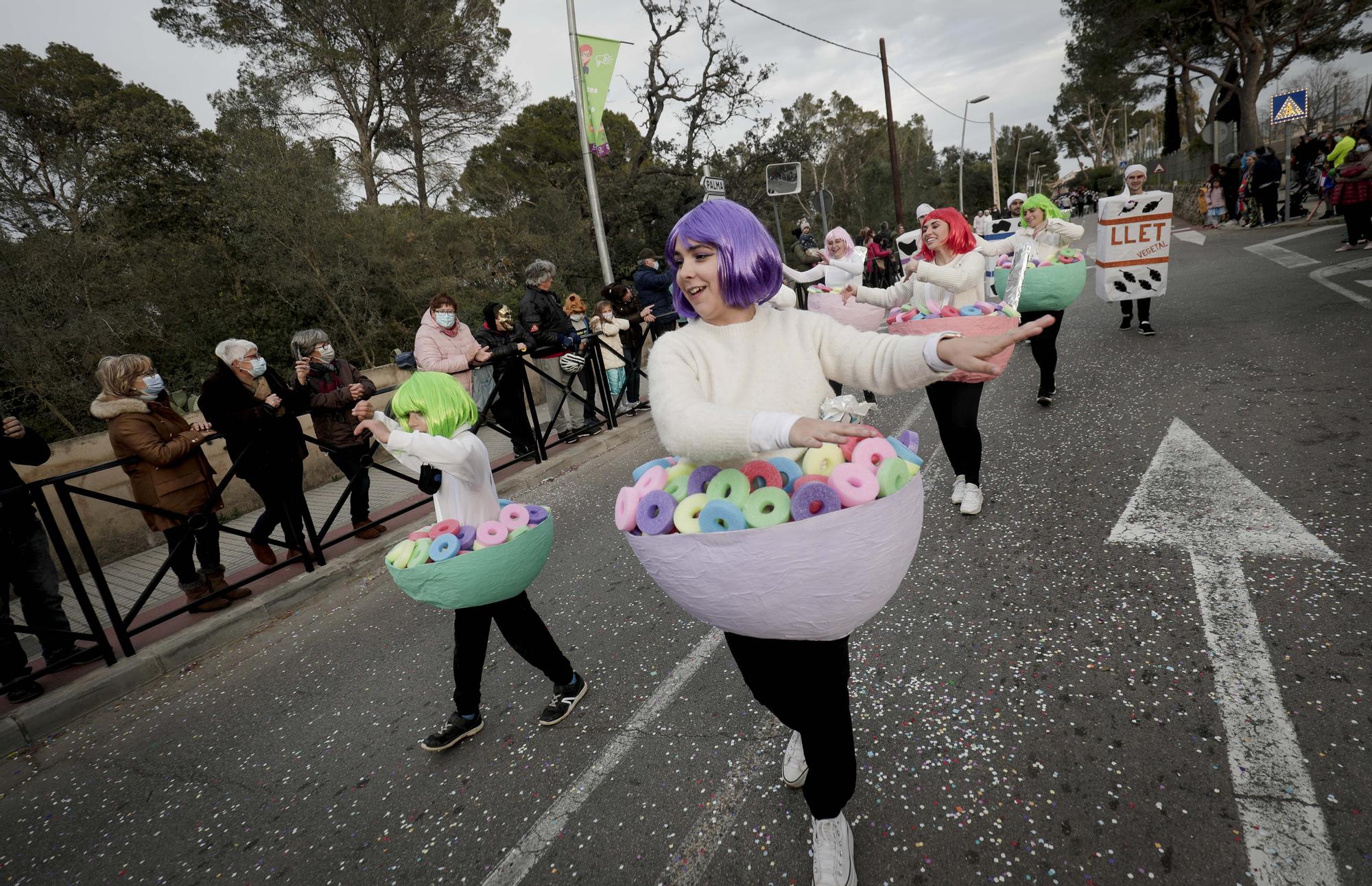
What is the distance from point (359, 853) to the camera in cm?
237

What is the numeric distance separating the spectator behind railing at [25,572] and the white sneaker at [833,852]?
4.62 metres

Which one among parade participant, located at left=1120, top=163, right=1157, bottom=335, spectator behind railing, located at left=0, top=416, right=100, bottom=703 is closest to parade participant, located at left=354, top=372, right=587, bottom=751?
spectator behind railing, located at left=0, top=416, right=100, bottom=703

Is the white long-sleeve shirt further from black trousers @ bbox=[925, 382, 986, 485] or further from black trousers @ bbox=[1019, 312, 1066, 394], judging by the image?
black trousers @ bbox=[1019, 312, 1066, 394]

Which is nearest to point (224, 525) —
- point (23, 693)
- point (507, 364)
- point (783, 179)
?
point (23, 693)

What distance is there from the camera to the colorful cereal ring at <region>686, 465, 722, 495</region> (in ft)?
5.66

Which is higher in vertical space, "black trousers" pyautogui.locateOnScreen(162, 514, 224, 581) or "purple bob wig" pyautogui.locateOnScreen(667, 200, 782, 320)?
"purple bob wig" pyautogui.locateOnScreen(667, 200, 782, 320)

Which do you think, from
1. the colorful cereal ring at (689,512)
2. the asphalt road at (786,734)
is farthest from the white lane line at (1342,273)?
the colorful cereal ring at (689,512)

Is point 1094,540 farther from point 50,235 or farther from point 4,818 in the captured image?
point 50,235

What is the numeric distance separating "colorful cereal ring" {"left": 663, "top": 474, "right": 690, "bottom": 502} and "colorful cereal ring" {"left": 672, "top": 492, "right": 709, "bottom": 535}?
0.28ft

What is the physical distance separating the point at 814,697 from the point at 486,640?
1581 mm

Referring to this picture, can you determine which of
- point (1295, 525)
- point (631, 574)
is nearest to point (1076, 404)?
point (1295, 525)

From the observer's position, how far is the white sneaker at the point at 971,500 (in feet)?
13.1

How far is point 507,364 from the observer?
23.1 feet

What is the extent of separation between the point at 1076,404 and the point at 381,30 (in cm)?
1934
